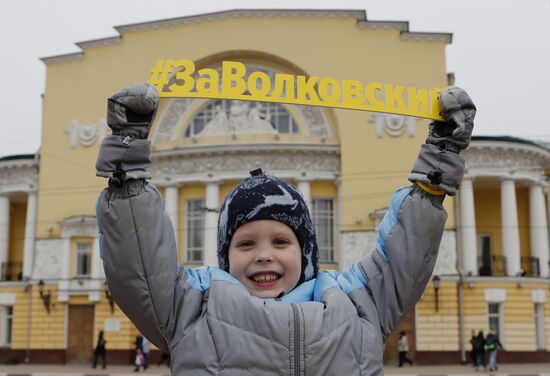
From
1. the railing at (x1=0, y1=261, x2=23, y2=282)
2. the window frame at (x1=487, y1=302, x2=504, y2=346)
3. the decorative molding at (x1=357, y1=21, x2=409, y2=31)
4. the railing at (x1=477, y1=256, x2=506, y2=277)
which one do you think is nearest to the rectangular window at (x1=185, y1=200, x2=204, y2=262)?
the railing at (x1=0, y1=261, x2=23, y2=282)

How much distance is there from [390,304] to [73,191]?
24781 millimetres

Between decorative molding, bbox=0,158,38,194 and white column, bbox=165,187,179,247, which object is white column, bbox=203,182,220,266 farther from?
decorative molding, bbox=0,158,38,194

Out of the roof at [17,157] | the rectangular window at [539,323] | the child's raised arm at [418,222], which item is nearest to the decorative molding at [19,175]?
the roof at [17,157]

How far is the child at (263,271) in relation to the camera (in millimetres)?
2203

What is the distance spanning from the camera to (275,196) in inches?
98.3

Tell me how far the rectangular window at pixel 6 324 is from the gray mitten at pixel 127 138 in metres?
26.9

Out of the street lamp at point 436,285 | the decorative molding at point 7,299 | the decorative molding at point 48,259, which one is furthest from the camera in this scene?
the decorative molding at point 7,299

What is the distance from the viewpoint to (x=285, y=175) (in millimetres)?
24281

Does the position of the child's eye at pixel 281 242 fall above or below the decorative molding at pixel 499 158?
below

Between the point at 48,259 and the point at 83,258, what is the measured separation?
1.38 metres

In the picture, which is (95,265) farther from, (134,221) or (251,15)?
(134,221)

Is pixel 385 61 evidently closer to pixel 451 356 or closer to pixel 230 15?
→ pixel 230 15

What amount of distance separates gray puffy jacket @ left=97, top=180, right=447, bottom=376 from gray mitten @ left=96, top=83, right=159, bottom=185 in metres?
0.06

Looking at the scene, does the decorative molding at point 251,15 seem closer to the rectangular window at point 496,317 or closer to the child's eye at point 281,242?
the rectangular window at point 496,317
